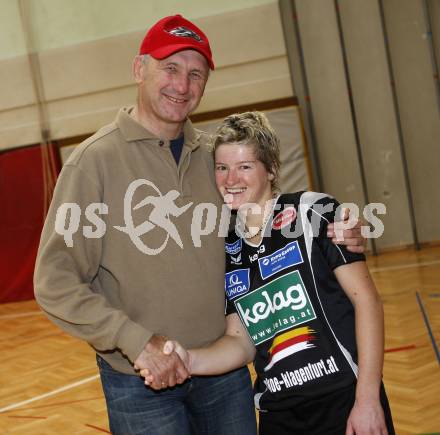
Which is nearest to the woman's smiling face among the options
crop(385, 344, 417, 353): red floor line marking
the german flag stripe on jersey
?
the german flag stripe on jersey

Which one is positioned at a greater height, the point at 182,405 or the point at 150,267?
the point at 150,267

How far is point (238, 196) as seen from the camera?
6.33 ft

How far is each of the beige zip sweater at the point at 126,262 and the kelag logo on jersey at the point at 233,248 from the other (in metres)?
0.03

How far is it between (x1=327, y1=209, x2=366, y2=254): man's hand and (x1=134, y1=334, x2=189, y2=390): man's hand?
1.72ft

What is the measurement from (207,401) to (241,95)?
7222 mm

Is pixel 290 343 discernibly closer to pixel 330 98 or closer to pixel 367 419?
pixel 367 419

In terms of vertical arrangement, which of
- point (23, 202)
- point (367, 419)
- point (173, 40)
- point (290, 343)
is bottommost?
point (23, 202)

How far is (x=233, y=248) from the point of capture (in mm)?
1966

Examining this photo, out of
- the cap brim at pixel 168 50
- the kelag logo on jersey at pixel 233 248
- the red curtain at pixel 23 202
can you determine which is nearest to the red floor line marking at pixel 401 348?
the kelag logo on jersey at pixel 233 248

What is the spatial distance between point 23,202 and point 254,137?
7.83 m

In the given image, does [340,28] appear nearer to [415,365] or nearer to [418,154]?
[418,154]

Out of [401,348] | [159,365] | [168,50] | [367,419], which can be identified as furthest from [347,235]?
[401,348]

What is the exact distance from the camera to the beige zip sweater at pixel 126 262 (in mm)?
1700

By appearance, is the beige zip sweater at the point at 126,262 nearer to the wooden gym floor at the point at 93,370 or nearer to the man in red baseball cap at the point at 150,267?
the man in red baseball cap at the point at 150,267
